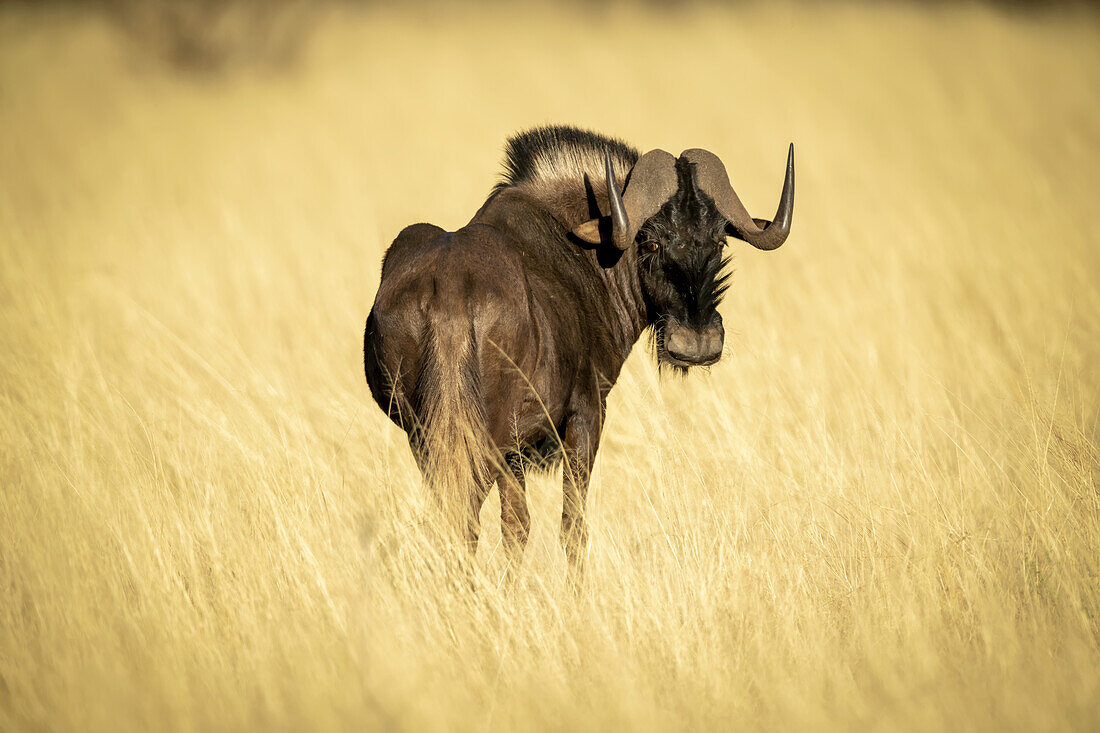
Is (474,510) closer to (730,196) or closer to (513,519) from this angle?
(513,519)

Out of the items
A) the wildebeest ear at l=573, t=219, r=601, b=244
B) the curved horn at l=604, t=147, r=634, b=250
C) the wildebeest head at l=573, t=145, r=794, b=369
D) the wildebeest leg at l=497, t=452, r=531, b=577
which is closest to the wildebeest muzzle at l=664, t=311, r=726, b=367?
the wildebeest head at l=573, t=145, r=794, b=369

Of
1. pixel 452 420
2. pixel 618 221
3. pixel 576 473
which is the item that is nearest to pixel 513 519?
pixel 576 473

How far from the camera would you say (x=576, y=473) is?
15.5ft

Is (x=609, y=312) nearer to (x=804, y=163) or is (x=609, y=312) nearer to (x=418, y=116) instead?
(x=804, y=163)

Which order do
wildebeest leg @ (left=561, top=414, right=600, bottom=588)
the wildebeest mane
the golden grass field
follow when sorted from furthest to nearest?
the wildebeest mane < wildebeest leg @ (left=561, top=414, right=600, bottom=588) < the golden grass field

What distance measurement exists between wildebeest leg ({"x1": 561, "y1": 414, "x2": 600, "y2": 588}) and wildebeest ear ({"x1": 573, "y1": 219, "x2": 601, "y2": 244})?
3.19 feet

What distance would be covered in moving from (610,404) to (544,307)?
2972 mm

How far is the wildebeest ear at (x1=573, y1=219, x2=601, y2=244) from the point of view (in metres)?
4.96

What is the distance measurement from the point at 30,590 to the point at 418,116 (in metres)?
11.7

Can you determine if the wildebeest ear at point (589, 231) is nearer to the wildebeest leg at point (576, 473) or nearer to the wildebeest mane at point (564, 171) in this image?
the wildebeest mane at point (564, 171)

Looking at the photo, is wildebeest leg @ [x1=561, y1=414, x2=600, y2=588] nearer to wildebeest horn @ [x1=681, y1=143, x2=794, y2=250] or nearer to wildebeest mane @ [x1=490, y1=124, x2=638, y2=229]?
wildebeest mane @ [x1=490, y1=124, x2=638, y2=229]

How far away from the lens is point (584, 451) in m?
4.71

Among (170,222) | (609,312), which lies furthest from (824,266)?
(170,222)

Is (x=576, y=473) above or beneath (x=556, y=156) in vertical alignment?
beneath
